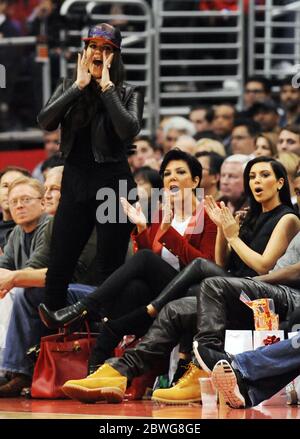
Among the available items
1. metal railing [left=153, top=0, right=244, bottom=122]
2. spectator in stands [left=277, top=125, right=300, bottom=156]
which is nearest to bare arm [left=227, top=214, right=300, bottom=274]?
spectator in stands [left=277, top=125, right=300, bottom=156]

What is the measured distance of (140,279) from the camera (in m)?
8.18

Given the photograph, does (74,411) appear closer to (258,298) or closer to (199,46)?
(258,298)

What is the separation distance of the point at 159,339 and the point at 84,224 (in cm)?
89

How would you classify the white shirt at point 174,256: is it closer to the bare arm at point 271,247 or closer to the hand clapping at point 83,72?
the bare arm at point 271,247

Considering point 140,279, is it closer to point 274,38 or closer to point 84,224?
point 84,224

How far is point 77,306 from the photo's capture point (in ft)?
26.8

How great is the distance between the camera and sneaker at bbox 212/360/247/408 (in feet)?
23.6

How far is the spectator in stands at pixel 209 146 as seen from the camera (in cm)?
1104

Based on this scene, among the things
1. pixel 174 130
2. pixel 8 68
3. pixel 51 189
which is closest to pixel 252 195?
pixel 51 189

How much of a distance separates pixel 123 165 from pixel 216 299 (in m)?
1.11

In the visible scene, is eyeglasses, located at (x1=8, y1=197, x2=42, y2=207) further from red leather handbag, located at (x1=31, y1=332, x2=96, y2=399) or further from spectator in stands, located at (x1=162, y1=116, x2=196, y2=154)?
spectator in stands, located at (x1=162, y1=116, x2=196, y2=154)

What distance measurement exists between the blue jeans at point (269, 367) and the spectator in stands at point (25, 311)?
169 cm

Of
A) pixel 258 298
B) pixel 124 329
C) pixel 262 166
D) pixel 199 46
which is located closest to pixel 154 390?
pixel 124 329

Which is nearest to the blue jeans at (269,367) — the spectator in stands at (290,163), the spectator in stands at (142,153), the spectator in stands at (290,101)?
the spectator in stands at (290,163)
